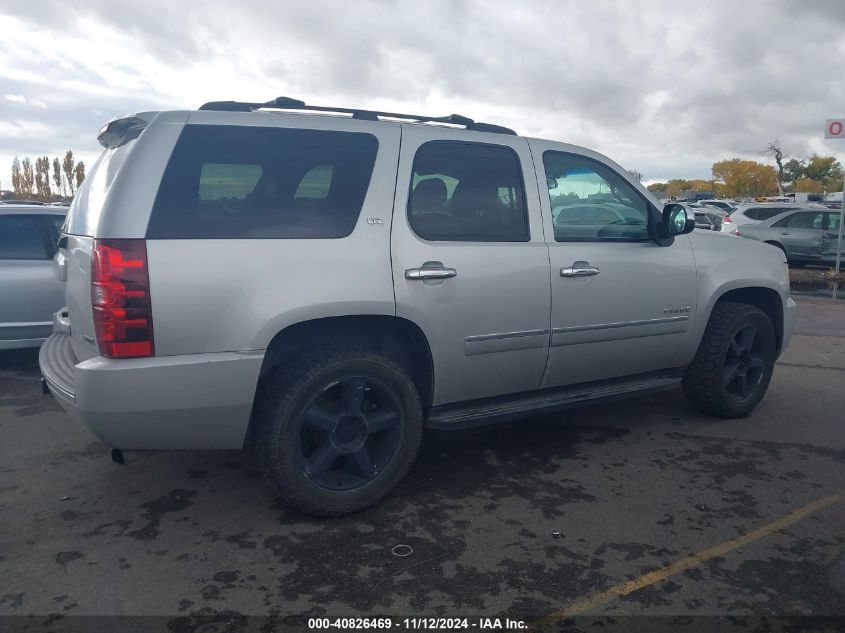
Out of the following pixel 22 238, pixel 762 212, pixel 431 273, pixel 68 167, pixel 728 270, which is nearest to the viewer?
pixel 431 273

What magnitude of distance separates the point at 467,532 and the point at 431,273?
1258 millimetres

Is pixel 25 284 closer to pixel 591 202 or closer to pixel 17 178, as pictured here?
pixel 591 202

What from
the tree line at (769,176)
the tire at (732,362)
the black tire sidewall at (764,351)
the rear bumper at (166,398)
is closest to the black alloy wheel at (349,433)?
the rear bumper at (166,398)

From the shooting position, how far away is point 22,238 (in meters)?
6.25

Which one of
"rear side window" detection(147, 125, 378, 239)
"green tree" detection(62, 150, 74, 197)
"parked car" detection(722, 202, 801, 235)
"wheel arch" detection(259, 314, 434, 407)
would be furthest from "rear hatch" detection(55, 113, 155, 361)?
"green tree" detection(62, 150, 74, 197)

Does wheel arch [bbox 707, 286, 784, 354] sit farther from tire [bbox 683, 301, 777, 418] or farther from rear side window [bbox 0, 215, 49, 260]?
rear side window [bbox 0, 215, 49, 260]

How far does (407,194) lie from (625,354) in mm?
1804

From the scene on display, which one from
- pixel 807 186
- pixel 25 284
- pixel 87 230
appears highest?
pixel 807 186

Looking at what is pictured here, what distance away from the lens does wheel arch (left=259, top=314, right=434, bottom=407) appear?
135 inches

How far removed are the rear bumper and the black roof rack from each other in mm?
1234

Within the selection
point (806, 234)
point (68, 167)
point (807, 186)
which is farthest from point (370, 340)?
point (807, 186)

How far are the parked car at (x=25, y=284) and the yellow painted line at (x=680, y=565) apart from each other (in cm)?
510

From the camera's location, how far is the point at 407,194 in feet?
11.9

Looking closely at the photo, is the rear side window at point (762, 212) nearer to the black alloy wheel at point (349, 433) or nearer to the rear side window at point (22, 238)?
the rear side window at point (22, 238)
